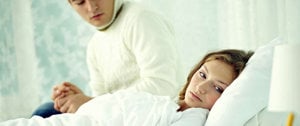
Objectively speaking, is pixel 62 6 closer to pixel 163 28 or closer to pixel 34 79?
pixel 34 79

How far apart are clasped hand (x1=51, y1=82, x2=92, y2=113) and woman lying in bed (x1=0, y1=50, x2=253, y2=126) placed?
160 mm

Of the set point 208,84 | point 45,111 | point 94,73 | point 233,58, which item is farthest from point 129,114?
point 94,73

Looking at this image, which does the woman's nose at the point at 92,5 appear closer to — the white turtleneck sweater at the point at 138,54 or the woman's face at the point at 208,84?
the white turtleneck sweater at the point at 138,54

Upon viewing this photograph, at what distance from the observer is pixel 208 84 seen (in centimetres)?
161

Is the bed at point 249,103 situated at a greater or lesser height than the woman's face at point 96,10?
lesser

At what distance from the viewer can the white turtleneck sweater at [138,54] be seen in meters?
1.92

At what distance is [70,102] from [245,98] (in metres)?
0.70

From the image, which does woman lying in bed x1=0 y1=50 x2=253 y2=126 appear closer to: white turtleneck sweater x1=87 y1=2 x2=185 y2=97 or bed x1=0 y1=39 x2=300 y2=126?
bed x1=0 y1=39 x2=300 y2=126

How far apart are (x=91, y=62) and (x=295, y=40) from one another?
98 centimetres

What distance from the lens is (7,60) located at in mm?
2895

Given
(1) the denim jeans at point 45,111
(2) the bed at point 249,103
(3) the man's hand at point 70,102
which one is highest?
(2) the bed at point 249,103

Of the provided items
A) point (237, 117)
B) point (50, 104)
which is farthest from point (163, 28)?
point (237, 117)

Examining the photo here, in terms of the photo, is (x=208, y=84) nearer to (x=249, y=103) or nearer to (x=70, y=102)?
(x=249, y=103)

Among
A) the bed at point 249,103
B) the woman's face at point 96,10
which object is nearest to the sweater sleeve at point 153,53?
the woman's face at point 96,10
